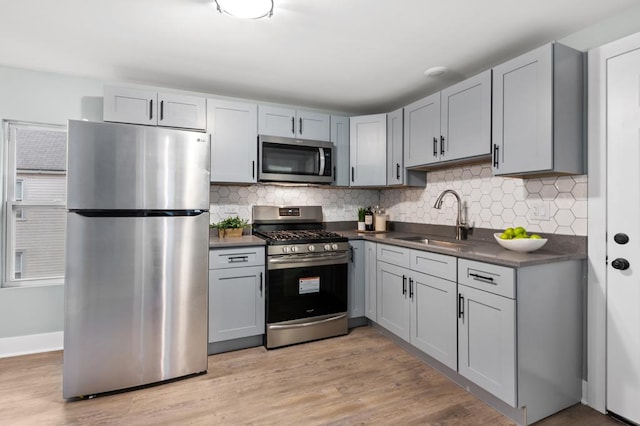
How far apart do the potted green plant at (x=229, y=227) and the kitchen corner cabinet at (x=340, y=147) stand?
3.55 ft

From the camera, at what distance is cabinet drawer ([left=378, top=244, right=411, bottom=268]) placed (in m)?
2.67

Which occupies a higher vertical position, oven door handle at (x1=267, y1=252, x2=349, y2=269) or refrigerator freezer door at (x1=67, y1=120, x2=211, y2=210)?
refrigerator freezer door at (x1=67, y1=120, x2=211, y2=210)

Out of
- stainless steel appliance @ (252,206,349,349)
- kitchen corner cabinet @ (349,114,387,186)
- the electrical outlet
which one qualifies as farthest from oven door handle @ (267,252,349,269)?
the electrical outlet

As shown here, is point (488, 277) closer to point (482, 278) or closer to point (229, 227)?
point (482, 278)

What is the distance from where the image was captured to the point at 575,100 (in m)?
2.02

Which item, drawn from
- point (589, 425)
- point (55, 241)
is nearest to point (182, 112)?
point (55, 241)

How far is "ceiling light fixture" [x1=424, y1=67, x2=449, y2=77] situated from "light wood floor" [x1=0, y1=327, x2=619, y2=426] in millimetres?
2315

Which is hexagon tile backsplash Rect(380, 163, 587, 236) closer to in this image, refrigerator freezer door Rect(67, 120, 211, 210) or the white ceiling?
the white ceiling

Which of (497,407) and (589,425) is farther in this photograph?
(497,407)

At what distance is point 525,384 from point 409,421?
671mm

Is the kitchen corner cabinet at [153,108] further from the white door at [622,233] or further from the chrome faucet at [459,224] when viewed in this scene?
the white door at [622,233]

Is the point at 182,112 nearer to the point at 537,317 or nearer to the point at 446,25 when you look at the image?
the point at 446,25

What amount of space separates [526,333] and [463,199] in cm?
139

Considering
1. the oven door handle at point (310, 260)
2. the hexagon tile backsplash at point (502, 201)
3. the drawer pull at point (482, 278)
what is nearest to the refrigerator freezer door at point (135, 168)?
the oven door handle at point (310, 260)
